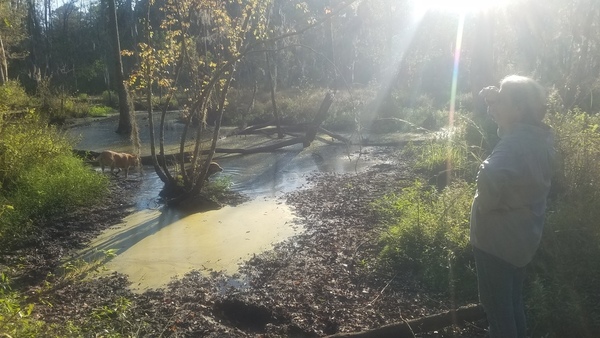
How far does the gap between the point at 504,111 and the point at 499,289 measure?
40.0 inches

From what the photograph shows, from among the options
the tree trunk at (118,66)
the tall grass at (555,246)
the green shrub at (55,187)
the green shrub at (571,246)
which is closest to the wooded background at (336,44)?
the tree trunk at (118,66)

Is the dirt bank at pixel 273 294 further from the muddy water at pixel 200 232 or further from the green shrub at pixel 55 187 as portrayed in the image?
the green shrub at pixel 55 187

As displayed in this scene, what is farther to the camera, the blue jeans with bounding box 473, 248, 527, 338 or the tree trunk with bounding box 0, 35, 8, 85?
the tree trunk with bounding box 0, 35, 8, 85

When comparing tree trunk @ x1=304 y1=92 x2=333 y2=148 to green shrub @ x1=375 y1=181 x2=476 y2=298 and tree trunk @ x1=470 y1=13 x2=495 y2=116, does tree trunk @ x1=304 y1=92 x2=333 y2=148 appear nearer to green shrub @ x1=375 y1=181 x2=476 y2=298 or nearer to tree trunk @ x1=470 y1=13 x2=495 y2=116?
tree trunk @ x1=470 y1=13 x2=495 y2=116

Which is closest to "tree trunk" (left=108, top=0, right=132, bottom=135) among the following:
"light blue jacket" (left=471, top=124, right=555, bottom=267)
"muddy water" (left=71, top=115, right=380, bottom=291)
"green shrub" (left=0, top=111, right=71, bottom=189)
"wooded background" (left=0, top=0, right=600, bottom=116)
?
"wooded background" (left=0, top=0, right=600, bottom=116)

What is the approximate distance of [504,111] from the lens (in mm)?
3023

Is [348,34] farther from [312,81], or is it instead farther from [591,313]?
[591,313]

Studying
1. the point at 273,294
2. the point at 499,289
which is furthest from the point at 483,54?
the point at 499,289

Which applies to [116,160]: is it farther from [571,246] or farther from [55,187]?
[571,246]

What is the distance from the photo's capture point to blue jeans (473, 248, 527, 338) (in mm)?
3090

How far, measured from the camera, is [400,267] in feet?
19.0

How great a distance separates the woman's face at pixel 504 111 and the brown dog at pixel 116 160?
30.5 feet

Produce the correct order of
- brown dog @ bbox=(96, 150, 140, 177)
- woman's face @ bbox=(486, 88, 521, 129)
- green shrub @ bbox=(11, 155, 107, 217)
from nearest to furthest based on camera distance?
woman's face @ bbox=(486, 88, 521, 129), green shrub @ bbox=(11, 155, 107, 217), brown dog @ bbox=(96, 150, 140, 177)

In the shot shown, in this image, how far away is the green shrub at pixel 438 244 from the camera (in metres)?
5.23
